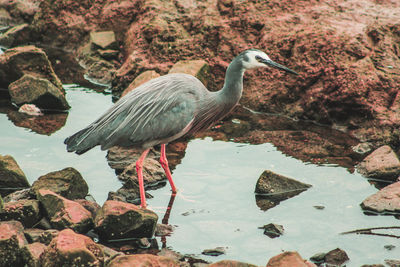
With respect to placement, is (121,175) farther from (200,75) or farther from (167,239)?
(200,75)

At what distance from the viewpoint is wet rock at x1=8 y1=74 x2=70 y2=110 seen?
9.09m

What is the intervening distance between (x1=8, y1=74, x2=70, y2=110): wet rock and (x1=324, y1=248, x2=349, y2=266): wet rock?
18.8ft

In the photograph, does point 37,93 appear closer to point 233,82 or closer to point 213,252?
point 233,82

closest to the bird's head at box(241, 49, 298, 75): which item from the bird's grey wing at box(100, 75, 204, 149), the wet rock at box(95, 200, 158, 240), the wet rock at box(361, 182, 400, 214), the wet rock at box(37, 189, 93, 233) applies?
the bird's grey wing at box(100, 75, 204, 149)

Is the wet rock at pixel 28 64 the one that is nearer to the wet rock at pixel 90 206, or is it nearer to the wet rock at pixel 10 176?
the wet rock at pixel 10 176

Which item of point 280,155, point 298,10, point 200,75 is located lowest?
point 280,155

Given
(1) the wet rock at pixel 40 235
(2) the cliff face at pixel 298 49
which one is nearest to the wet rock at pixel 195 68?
(2) the cliff face at pixel 298 49

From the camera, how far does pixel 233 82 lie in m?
7.02

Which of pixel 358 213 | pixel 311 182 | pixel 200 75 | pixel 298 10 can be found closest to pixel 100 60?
pixel 200 75

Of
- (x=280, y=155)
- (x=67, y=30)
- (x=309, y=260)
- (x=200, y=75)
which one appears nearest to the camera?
(x=309, y=260)

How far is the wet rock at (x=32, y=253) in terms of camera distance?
16.3 feet

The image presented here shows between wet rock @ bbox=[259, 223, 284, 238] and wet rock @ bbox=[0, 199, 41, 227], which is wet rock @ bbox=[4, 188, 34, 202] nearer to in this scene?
wet rock @ bbox=[0, 199, 41, 227]

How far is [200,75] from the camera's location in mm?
9375

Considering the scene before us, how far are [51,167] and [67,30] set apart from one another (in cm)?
615
